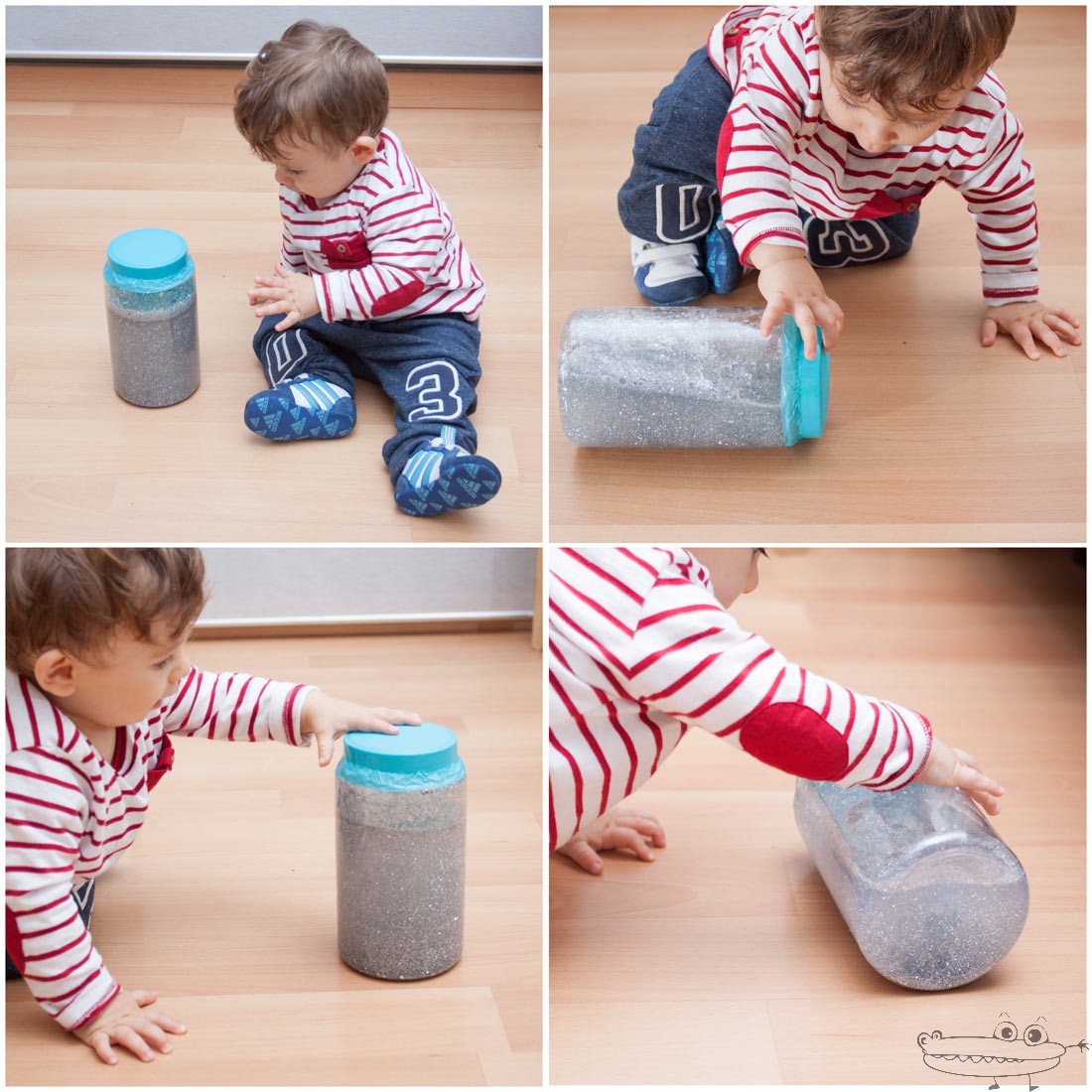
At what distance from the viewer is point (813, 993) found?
2.76 feet

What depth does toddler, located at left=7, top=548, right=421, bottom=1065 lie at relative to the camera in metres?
0.75

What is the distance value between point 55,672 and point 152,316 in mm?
327

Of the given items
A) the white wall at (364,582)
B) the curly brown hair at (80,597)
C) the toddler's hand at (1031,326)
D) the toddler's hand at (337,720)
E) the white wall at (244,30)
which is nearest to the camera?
the curly brown hair at (80,597)

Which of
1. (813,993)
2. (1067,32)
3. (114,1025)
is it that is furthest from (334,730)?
(1067,32)

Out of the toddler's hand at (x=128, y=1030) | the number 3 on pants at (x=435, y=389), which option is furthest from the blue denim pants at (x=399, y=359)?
the toddler's hand at (x=128, y=1030)

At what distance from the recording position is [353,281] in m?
1.06

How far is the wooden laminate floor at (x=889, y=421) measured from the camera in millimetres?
960

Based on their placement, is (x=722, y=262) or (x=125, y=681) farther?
(x=722, y=262)

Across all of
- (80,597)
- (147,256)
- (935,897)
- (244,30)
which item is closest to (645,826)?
(935,897)

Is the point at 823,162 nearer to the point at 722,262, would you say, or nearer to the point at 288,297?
the point at 722,262

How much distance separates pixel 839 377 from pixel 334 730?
488 mm

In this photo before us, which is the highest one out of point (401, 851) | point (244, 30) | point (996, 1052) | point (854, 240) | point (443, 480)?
point (244, 30)

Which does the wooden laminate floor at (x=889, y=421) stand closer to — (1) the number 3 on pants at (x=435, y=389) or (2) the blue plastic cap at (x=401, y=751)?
(1) the number 3 on pants at (x=435, y=389)

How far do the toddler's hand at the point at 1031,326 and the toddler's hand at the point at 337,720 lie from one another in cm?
58
